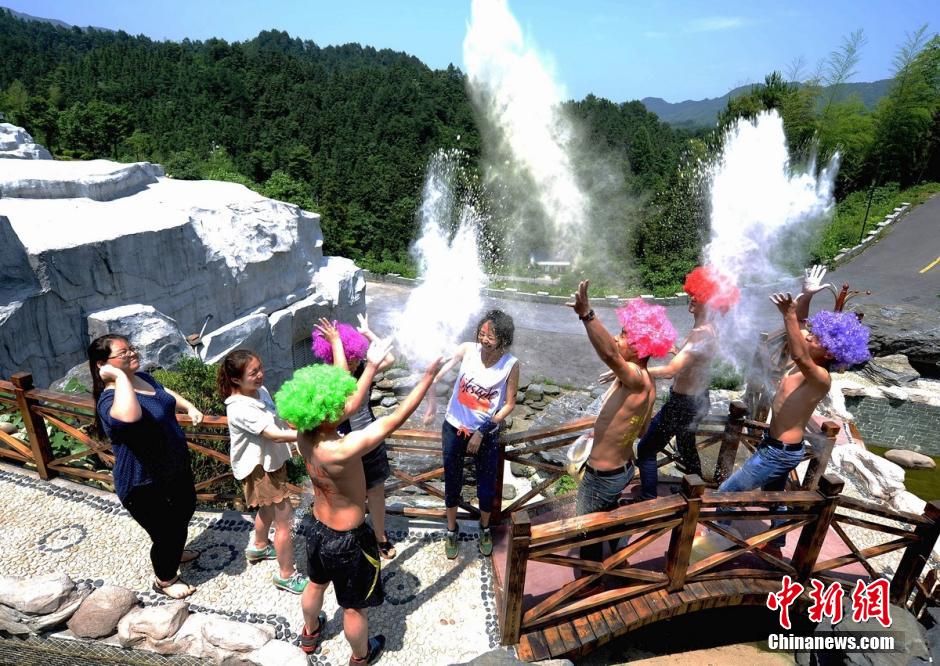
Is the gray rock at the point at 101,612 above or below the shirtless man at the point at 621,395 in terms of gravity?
below

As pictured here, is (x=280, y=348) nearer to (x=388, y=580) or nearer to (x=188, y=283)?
(x=188, y=283)

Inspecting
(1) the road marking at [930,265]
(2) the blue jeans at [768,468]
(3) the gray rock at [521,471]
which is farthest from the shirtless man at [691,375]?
(1) the road marking at [930,265]

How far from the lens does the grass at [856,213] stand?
22.1m

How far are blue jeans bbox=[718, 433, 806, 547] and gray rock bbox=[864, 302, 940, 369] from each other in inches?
447

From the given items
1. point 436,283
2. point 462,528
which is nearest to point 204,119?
point 436,283

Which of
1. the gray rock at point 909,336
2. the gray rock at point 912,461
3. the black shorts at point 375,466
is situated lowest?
the gray rock at point 912,461

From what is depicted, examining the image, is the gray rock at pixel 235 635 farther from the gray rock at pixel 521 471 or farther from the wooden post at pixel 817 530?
the gray rock at pixel 521 471

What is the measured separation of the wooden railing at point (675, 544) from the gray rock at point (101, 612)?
8.01 ft

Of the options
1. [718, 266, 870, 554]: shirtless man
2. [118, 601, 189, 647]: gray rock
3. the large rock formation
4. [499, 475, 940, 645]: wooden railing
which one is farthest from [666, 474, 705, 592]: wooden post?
the large rock formation

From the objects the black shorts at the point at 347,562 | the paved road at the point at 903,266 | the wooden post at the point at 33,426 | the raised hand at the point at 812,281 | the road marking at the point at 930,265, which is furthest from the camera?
the road marking at the point at 930,265

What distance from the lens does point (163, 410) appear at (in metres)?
3.51

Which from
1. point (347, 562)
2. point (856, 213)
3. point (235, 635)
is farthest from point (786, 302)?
point (856, 213)

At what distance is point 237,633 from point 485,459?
1.87 metres

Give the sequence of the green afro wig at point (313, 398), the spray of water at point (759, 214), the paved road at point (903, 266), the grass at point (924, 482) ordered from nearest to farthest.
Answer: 1. the green afro wig at point (313, 398)
2. the grass at point (924, 482)
3. the spray of water at point (759, 214)
4. the paved road at point (903, 266)
